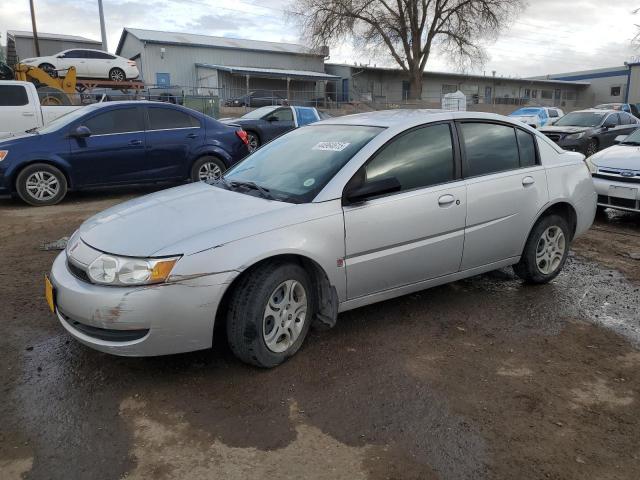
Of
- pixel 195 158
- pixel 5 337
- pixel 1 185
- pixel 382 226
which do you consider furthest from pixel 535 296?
pixel 1 185

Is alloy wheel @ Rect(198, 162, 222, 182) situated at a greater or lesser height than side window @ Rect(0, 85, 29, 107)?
lesser

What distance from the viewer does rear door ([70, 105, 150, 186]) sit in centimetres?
804

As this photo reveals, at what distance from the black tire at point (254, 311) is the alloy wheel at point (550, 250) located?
253cm

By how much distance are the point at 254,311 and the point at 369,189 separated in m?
1.07

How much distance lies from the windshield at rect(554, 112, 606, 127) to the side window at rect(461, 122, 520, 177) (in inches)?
470

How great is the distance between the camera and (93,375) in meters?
3.23

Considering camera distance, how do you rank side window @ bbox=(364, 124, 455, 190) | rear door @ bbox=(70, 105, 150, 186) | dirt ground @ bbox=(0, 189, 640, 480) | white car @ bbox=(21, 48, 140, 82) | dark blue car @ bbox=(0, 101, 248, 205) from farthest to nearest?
white car @ bbox=(21, 48, 140, 82)
rear door @ bbox=(70, 105, 150, 186)
dark blue car @ bbox=(0, 101, 248, 205)
side window @ bbox=(364, 124, 455, 190)
dirt ground @ bbox=(0, 189, 640, 480)

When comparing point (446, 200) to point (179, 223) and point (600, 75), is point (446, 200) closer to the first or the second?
point (179, 223)

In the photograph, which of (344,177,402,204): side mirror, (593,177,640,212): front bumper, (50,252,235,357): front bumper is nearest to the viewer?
(50,252,235,357): front bumper

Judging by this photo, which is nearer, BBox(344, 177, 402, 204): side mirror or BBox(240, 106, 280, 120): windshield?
BBox(344, 177, 402, 204): side mirror

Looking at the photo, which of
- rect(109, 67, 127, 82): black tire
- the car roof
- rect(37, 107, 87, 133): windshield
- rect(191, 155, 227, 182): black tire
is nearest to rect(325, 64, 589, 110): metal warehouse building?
rect(109, 67, 127, 82): black tire

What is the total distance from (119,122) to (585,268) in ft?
22.5

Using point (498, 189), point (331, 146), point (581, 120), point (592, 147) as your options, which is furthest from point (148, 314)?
point (581, 120)

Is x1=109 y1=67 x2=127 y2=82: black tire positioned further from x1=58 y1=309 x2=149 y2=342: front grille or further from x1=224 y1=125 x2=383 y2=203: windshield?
x1=58 y1=309 x2=149 y2=342: front grille
